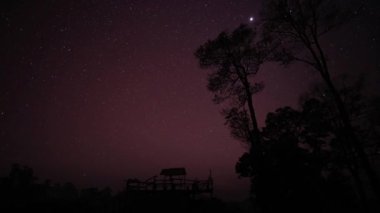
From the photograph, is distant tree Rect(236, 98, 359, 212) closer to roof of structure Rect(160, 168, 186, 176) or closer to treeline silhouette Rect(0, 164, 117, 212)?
roof of structure Rect(160, 168, 186, 176)

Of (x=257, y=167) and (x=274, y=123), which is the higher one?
(x=274, y=123)

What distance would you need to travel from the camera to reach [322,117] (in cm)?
2305

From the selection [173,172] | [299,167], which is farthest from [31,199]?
[299,167]

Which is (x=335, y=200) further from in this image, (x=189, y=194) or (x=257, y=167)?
(x=189, y=194)

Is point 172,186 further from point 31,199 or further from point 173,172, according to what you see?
point 31,199

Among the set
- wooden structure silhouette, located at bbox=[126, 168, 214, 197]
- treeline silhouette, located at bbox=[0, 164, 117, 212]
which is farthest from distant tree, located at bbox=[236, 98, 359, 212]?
treeline silhouette, located at bbox=[0, 164, 117, 212]

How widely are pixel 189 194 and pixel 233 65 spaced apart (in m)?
12.9

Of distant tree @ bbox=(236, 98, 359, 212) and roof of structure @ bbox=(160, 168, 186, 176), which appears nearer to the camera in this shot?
distant tree @ bbox=(236, 98, 359, 212)

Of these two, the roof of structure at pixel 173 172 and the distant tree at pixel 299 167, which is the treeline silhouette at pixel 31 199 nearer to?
the roof of structure at pixel 173 172

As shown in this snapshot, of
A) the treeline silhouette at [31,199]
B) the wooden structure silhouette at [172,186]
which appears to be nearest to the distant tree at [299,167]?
the wooden structure silhouette at [172,186]

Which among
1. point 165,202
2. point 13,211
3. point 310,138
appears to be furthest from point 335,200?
point 13,211

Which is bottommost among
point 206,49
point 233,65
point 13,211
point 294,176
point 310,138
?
point 13,211

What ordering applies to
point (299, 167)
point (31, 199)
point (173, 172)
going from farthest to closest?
point (31, 199) < point (173, 172) < point (299, 167)

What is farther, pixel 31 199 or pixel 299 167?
pixel 31 199
